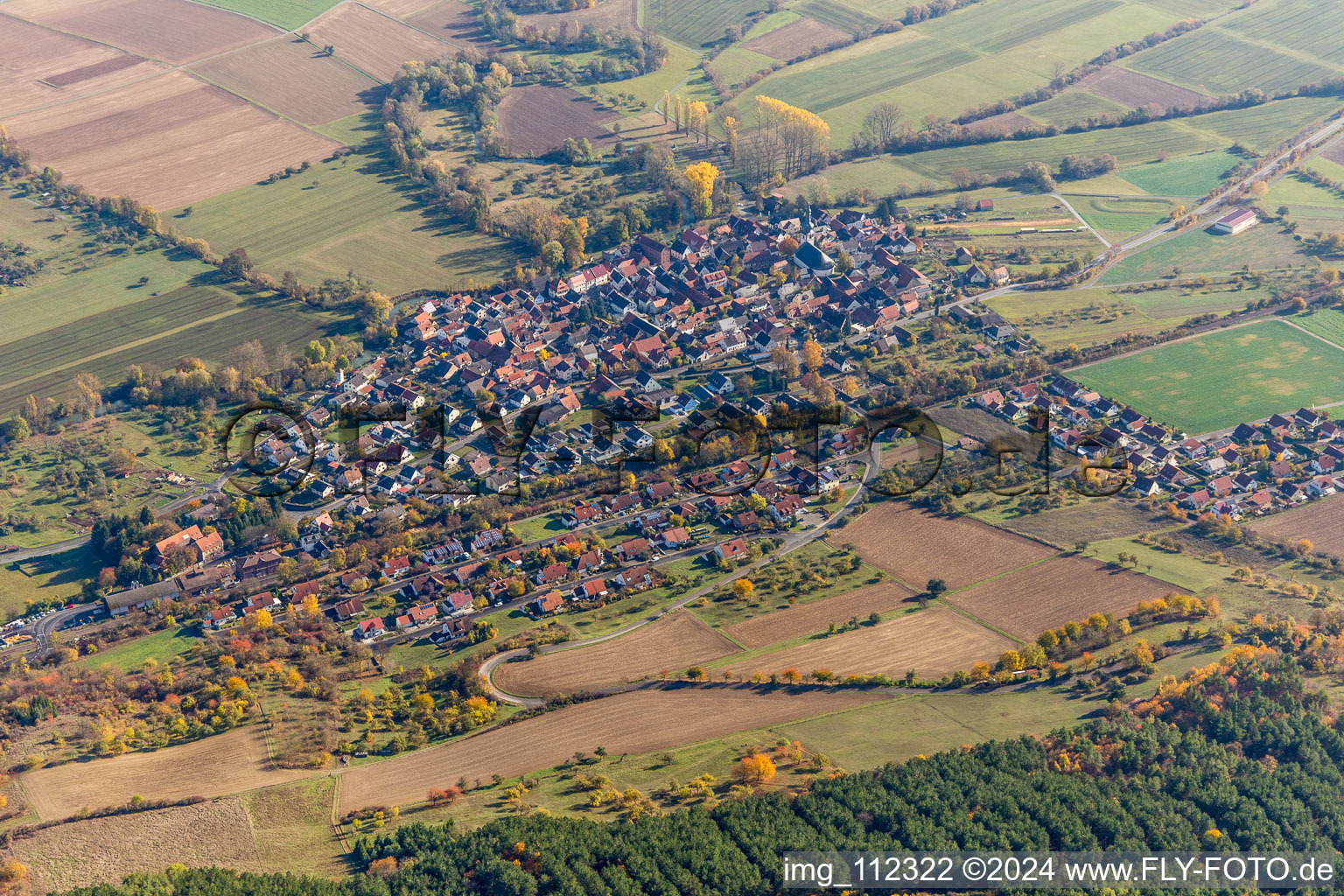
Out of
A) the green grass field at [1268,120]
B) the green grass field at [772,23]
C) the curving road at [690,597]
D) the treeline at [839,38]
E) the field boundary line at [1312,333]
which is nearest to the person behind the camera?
the curving road at [690,597]

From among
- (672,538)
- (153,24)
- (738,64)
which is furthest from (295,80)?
(672,538)

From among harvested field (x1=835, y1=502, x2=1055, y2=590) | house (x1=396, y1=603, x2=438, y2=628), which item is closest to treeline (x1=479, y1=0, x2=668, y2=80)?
harvested field (x1=835, y1=502, x2=1055, y2=590)

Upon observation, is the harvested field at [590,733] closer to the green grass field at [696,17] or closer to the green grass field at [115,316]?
the green grass field at [115,316]

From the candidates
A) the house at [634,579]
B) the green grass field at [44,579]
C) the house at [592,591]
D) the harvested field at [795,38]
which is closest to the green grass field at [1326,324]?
Answer: the house at [634,579]

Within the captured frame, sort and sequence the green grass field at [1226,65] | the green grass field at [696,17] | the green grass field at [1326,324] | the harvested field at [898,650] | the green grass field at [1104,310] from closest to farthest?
A: the harvested field at [898,650] < the green grass field at [1326,324] < the green grass field at [1104,310] < the green grass field at [1226,65] < the green grass field at [696,17]

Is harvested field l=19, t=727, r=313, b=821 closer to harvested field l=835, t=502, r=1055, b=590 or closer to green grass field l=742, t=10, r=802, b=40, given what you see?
harvested field l=835, t=502, r=1055, b=590

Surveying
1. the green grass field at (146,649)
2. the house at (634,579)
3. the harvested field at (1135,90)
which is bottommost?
the green grass field at (146,649)
